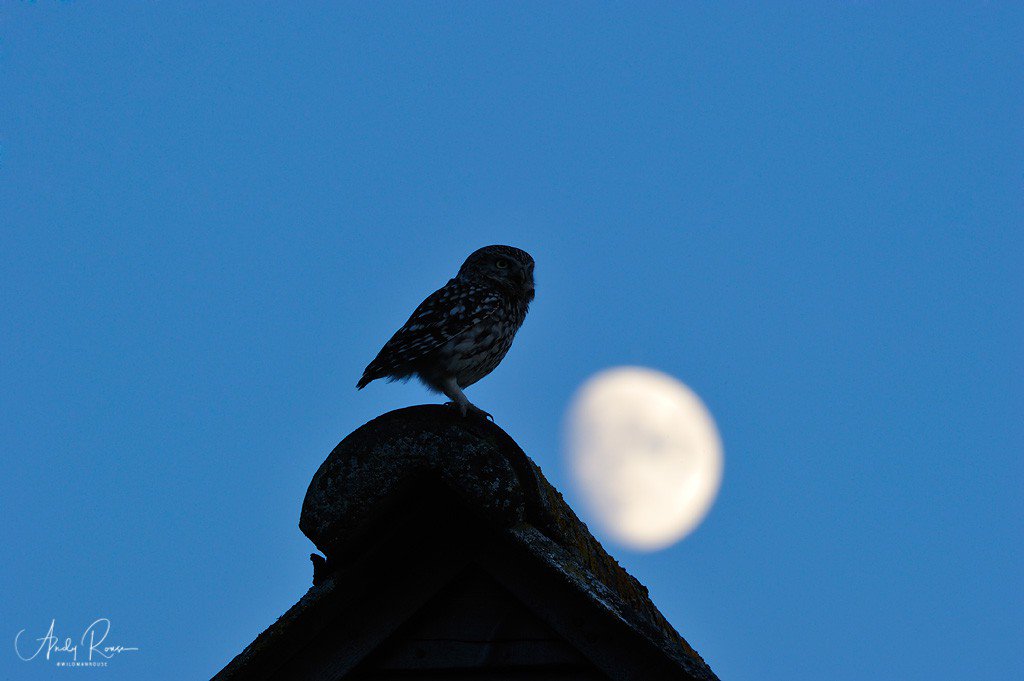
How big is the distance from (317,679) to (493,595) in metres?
0.61

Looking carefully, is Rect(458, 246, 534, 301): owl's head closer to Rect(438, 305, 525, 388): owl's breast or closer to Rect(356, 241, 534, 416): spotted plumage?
Rect(356, 241, 534, 416): spotted plumage

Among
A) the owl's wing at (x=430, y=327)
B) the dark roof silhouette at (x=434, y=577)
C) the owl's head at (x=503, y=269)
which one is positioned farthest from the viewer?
the owl's head at (x=503, y=269)

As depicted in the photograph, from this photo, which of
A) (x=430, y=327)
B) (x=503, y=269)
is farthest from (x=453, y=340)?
(x=503, y=269)

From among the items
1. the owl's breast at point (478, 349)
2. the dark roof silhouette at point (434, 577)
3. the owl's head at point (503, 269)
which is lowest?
the dark roof silhouette at point (434, 577)

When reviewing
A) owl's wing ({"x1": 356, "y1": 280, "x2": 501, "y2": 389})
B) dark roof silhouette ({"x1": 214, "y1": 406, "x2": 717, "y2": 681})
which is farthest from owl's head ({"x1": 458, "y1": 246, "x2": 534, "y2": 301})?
dark roof silhouette ({"x1": 214, "y1": 406, "x2": 717, "y2": 681})

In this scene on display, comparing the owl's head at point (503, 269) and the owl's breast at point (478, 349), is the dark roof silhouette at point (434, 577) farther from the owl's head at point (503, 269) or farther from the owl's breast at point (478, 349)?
the owl's head at point (503, 269)

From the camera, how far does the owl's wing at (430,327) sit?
21.0 ft

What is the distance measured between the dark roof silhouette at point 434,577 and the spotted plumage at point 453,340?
10.3 ft

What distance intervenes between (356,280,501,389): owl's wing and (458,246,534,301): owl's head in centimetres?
55

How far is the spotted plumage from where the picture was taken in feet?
21.1

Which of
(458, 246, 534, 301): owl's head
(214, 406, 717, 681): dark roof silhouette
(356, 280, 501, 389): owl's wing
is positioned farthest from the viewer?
(458, 246, 534, 301): owl's head

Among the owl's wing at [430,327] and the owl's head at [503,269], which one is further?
the owl's head at [503,269]

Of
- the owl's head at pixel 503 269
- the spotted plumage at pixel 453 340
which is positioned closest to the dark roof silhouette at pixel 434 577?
the spotted plumage at pixel 453 340

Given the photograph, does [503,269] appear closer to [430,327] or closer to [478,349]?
[478,349]
